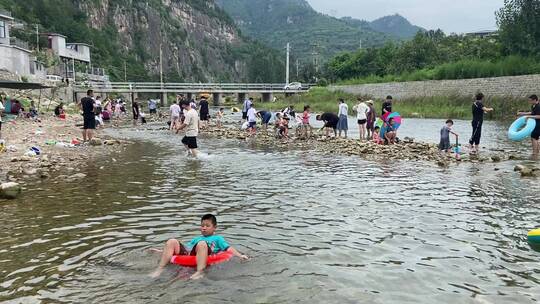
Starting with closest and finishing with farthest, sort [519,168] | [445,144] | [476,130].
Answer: [519,168] < [476,130] < [445,144]

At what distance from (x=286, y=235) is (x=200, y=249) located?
6.49 feet

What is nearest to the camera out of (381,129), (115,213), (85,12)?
(115,213)

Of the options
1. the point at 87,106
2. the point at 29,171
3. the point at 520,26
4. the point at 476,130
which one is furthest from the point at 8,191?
the point at 520,26

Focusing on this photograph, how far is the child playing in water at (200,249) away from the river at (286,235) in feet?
0.50

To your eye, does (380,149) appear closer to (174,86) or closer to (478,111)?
(478,111)

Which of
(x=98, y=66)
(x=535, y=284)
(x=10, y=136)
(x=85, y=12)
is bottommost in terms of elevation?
(x=535, y=284)

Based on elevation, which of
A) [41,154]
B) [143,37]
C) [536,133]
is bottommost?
[41,154]

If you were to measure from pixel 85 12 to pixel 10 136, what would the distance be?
403 feet

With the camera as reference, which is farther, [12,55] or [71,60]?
[71,60]

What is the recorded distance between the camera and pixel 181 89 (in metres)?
77.1

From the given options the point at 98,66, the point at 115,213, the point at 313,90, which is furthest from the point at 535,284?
the point at 98,66

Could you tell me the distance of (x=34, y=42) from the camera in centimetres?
7900

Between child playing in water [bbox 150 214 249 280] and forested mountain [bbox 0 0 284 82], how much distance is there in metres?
83.1

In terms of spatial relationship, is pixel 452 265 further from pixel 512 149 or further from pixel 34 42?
pixel 34 42
